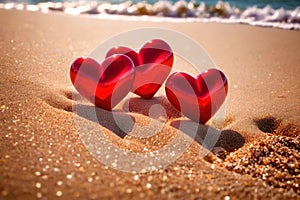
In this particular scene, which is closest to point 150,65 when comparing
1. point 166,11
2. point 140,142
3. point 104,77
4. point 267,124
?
point 104,77

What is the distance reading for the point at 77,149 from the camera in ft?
3.42

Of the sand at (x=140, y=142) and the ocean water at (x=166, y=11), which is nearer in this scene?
the sand at (x=140, y=142)

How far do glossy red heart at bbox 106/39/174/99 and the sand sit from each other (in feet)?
0.24

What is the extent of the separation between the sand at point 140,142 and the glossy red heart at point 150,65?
2.8 inches

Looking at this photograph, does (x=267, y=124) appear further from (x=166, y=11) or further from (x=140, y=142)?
(x=166, y=11)

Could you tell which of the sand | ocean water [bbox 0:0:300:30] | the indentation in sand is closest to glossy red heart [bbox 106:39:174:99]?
the sand

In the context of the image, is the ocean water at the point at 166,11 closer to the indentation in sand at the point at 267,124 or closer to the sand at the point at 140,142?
the sand at the point at 140,142

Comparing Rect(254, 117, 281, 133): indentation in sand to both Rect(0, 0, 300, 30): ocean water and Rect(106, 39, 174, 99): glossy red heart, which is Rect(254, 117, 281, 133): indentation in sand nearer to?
Rect(106, 39, 174, 99): glossy red heart

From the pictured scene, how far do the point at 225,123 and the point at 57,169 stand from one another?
73 centimetres

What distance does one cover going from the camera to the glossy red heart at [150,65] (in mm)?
1438

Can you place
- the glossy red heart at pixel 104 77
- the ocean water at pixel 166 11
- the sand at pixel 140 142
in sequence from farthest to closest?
the ocean water at pixel 166 11 → the glossy red heart at pixel 104 77 → the sand at pixel 140 142

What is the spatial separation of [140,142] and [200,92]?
316 millimetres

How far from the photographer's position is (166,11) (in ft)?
14.7

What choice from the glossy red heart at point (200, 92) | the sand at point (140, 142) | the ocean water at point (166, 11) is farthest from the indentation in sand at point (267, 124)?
the ocean water at point (166, 11)
